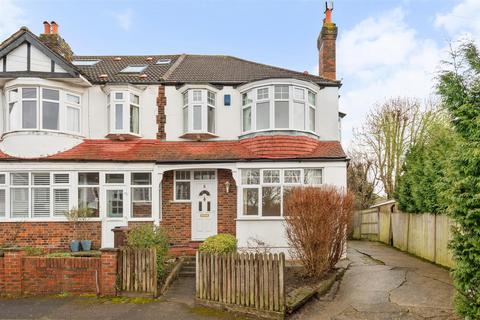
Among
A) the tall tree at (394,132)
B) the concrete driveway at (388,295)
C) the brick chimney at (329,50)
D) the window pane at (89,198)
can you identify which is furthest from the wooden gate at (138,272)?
the tall tree at (394,132)

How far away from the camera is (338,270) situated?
9984mm

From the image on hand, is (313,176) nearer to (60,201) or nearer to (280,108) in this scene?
(280,108)

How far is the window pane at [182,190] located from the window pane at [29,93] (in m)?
5.93

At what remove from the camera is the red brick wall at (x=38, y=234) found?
12578 mm

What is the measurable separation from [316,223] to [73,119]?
32.9ft

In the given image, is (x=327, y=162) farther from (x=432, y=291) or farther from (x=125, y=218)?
(x=125, y=218)

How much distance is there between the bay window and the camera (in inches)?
498

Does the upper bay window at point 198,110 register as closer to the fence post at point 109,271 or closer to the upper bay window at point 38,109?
the upper bay window at point 38,109

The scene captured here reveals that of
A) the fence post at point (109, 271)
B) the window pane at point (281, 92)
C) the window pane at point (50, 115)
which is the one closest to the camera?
the fence post at point (109, 271)

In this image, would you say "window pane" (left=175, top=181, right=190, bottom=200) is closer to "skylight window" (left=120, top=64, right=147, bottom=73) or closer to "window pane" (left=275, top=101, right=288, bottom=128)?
"window pane" (left=275, top=101, right=288, bottom=128)

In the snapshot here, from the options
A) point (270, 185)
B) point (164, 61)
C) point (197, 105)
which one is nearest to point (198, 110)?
point (197, 105)

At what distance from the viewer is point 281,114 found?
43.5ft

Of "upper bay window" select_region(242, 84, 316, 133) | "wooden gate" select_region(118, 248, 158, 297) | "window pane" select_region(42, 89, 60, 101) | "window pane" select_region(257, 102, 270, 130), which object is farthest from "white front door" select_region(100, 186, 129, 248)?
"window pane" select_region(257, 102, 270, 130)

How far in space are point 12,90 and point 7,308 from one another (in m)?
8.24
